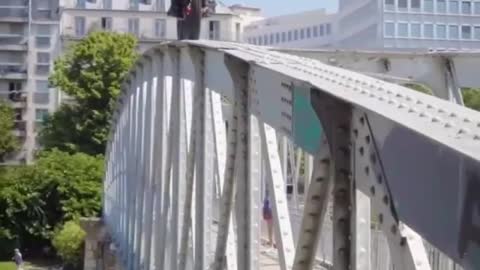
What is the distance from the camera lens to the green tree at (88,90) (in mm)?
54500

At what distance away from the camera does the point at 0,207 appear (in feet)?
151

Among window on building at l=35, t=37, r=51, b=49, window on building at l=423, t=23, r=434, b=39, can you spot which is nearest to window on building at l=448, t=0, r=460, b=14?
window on building at l=423, t=23, r=434, b=39

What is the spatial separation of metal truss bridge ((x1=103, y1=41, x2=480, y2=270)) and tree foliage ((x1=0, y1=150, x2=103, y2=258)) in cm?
2944

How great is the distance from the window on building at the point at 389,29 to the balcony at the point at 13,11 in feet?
91.7

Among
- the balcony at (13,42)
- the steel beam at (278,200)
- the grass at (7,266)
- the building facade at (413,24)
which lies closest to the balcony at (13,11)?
the balcony at (13,42)

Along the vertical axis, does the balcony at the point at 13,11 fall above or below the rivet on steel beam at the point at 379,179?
above

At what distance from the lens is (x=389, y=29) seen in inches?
2995

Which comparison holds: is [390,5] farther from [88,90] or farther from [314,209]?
[314,209]

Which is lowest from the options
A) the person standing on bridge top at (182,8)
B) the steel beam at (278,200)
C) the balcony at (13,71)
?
the balcony at (13,71)

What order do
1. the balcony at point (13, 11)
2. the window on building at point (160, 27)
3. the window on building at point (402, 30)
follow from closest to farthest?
1. the window on building at point (402, 30)
2. the window on building at point (160, 27)
3. the balcony at point (13, 11)

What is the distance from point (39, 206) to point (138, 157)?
27.3 m

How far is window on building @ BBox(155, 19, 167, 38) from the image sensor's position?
275 feet

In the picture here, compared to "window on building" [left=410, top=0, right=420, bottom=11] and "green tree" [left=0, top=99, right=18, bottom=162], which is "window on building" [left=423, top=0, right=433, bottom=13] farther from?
"green tree" [left=0, top=99, right=18, bottom=162]

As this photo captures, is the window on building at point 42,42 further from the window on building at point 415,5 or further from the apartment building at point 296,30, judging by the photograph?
the window on building at point 415,5
